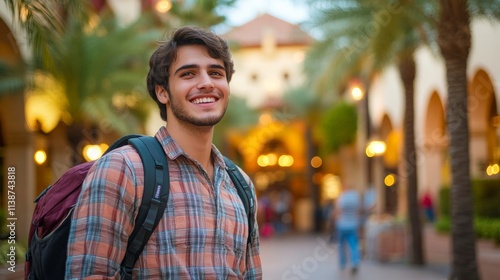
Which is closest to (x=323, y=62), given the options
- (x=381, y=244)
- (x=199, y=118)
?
(x=381, y=244)

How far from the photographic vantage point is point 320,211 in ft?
129

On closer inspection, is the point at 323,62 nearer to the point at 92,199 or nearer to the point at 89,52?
the point at 89,52

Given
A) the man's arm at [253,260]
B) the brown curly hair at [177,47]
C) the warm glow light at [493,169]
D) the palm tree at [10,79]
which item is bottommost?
the man's arm at [253,260]

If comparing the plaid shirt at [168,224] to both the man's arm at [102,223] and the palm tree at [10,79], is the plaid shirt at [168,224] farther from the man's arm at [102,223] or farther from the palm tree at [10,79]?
the palm tree at [10,79]

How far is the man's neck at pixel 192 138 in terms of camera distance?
9.77 feet

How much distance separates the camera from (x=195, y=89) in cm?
295

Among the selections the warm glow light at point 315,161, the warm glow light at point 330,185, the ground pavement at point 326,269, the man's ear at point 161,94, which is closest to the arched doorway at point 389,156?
the warm glow light at point 315,161

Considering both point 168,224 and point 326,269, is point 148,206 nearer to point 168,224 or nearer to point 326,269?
point 168,224

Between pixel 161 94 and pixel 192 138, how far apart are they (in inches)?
9.1

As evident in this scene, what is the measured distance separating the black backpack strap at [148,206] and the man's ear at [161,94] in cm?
32

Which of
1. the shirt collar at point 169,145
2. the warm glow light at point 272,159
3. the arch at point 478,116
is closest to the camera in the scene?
the shirt collar at point 169,145

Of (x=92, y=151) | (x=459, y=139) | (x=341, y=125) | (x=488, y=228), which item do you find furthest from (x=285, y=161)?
(x=459, y=139)

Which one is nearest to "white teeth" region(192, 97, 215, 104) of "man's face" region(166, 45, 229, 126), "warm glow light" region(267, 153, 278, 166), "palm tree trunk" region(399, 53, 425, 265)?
"man's face" region(166, 45, 229, 126)

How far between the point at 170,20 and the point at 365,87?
386 inches
